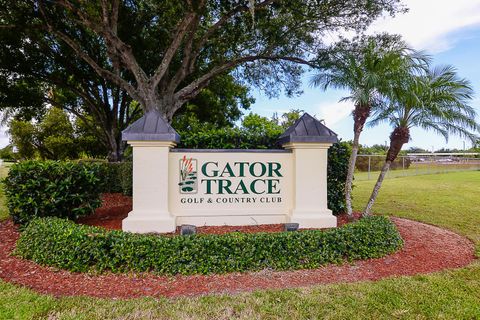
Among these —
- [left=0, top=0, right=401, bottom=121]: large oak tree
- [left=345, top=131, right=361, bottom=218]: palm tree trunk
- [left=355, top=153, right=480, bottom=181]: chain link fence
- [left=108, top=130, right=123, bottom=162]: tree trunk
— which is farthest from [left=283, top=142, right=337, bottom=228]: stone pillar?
[left=355, top=153, right=480, bottom=181]: chain link fence

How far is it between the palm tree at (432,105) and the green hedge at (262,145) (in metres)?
1.14

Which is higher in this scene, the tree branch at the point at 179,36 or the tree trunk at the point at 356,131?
the tree branch at the point at 179,36

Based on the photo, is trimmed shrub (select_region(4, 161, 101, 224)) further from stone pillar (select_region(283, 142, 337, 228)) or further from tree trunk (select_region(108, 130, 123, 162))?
tree trunk (select_region(108, 130, 123, 162))

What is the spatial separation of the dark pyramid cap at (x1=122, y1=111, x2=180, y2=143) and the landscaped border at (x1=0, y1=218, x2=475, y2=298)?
7.45ft

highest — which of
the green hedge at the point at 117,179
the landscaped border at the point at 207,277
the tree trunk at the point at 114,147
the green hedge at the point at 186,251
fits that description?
the tree trunk at the point at 114,147

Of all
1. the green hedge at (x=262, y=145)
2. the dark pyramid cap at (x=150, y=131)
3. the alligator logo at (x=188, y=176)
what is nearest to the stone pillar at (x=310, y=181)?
the green hedge at (x=262, y=145)

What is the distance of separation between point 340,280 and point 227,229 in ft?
7.25

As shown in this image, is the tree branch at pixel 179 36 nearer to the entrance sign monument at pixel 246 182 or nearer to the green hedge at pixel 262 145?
the green hedge at pixel 262 145

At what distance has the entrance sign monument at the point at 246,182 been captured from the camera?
5.59 meters

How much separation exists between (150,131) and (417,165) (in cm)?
2507

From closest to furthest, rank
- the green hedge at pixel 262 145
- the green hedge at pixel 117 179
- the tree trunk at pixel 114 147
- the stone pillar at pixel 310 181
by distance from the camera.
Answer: the stone pillar at pixel 310 181 < the green hedge at pixel 262 145 < the green hedge at pixel 117 179 < the tree trunk at pixel 114 147

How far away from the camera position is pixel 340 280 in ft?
12.9

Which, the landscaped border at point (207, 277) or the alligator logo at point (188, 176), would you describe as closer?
the landscaped border at point (207, 277)

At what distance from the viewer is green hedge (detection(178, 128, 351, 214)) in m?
6.89
